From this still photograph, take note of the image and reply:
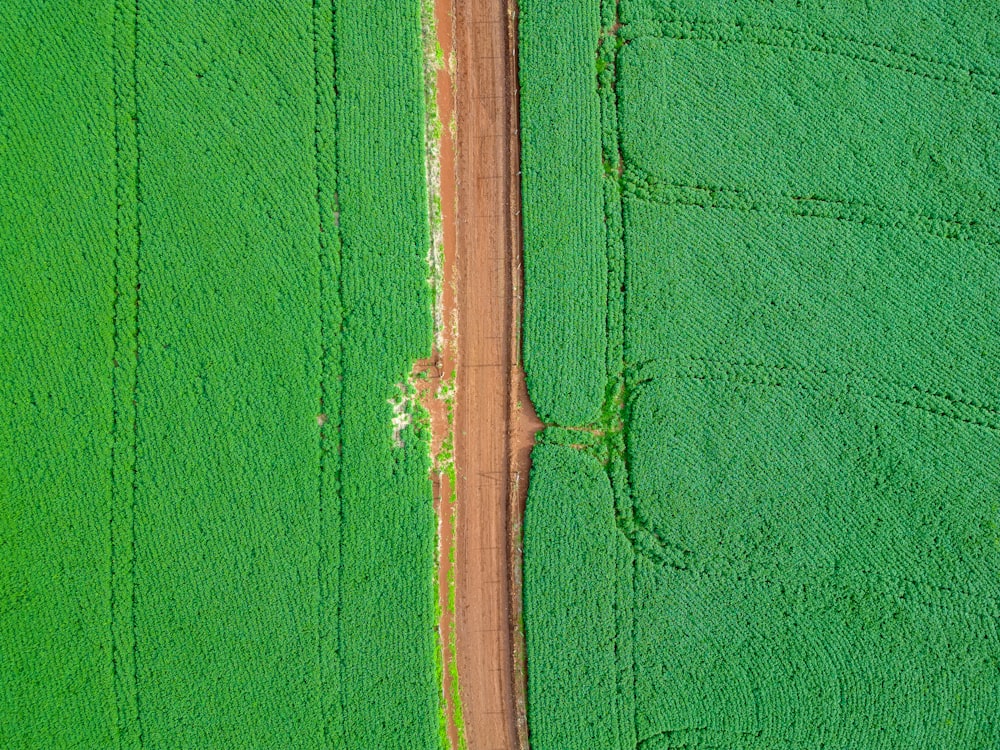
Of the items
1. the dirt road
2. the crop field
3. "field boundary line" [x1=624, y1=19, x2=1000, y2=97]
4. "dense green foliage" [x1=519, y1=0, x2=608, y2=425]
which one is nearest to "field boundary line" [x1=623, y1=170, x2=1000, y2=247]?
the crop field

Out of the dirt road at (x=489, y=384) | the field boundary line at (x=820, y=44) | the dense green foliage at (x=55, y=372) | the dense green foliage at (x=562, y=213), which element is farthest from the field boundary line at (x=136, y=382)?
the field boundary line at (x=820, y=44)

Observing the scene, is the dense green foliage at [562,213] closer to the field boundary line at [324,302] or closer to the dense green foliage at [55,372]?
the field boundary line at [324,302]

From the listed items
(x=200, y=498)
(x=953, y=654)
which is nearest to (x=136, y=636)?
(x=200, y=498)

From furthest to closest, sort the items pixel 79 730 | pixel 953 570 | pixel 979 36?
pixel 979 36, pixel 953 570, pixel 79 730

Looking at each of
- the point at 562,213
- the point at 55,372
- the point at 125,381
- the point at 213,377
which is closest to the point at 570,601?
the point at 562,213

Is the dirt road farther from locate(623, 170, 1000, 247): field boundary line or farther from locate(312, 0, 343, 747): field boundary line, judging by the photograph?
locate(623, 170, 1000, 247): field boundary line

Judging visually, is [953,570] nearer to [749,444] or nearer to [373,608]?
[749,444]

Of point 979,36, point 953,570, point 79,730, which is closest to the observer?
point 79,730
